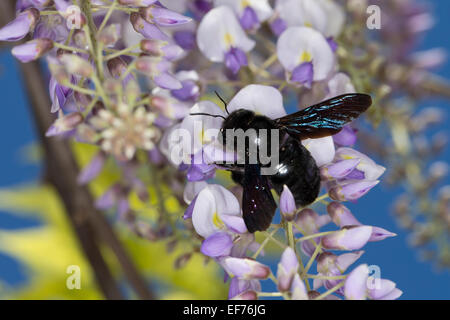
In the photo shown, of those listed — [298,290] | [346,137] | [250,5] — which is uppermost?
[250,5]

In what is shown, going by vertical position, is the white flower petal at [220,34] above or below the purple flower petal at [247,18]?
below

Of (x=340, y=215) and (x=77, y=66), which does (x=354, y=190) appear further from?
(x=77, y=66)

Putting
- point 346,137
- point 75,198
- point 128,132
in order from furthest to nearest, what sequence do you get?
point 75,198 → point 346,137 → point 128,132

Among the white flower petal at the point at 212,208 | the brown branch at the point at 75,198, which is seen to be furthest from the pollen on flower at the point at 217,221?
the brown branch at the point at 75,198

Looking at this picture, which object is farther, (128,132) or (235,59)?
(235,59)

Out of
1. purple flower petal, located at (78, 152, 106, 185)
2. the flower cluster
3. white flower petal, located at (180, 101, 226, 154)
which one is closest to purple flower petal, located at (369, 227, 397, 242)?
the flower cluster

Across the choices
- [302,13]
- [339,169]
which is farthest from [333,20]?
[339,169]
